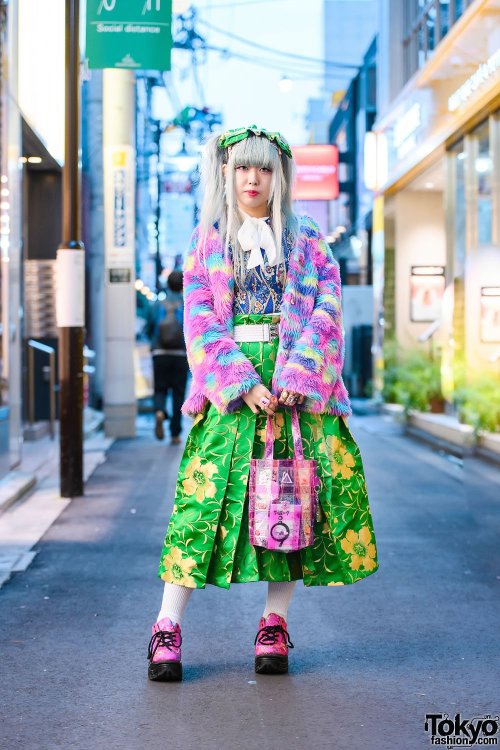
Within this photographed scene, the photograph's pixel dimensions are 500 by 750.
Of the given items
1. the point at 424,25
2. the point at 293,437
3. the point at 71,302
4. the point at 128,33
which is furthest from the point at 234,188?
the point at 424,25

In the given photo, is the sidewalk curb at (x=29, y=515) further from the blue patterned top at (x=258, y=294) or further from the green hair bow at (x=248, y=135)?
the green hair bow at (x=248, y=135)

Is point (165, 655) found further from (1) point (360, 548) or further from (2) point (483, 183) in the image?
(2) point (483, 183)

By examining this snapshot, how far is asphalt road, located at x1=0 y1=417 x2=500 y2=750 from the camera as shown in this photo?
3619mm

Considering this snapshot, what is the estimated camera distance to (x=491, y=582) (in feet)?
19.3

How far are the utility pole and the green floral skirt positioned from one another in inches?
190

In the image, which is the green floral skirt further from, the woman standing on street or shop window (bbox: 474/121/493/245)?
shop window (bbox: 474/121/493/245)

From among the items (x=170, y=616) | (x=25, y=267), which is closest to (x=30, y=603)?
(x=170, y=616)

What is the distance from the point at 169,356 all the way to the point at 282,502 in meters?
9.54

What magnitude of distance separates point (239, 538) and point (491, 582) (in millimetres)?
2228

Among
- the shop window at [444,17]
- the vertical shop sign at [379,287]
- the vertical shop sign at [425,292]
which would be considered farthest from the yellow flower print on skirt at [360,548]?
the vertical shop sign at [379,287]

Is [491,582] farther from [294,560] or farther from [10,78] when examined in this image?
[10,78]

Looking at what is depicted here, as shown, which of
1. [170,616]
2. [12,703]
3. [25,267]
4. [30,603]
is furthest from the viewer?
[25,267]

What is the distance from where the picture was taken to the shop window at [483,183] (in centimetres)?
1148

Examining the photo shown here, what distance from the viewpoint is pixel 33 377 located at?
1445 centimetres
